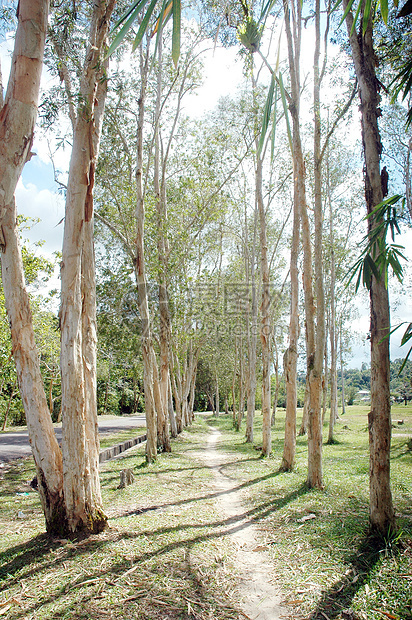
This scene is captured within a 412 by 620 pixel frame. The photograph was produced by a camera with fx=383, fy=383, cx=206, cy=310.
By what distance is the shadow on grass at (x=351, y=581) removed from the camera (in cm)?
281

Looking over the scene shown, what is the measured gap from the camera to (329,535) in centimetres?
415

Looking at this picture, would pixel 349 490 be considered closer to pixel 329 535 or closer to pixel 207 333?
pixel 329 535

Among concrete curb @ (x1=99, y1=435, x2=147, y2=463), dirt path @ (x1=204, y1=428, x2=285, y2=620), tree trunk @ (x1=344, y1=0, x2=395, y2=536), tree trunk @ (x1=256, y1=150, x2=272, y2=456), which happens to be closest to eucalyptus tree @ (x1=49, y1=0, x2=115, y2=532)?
dirt path @ (x1=204, y1=428, x2=285, y2=620)

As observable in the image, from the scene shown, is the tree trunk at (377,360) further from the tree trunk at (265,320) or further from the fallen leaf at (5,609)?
the tree trunk at (265,320)

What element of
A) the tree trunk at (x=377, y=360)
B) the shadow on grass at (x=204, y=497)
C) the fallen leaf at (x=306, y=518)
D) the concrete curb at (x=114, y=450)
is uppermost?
the tree trunk at (x=377, y=360)

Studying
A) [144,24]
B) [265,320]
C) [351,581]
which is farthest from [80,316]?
[265,320]

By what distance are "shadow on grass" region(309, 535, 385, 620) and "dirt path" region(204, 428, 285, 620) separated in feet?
1.07

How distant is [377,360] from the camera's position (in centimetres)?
383

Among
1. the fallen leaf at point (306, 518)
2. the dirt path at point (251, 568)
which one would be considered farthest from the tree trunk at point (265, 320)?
the fallen leaf at point (306, 518)

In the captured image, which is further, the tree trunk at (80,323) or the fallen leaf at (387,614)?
the tree trunk at (80,323)

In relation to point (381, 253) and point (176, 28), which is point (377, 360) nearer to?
point (381, 253)

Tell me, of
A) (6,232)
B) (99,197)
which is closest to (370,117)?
(6,232)

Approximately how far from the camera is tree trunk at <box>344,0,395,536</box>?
377cm

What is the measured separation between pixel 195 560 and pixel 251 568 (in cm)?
53
